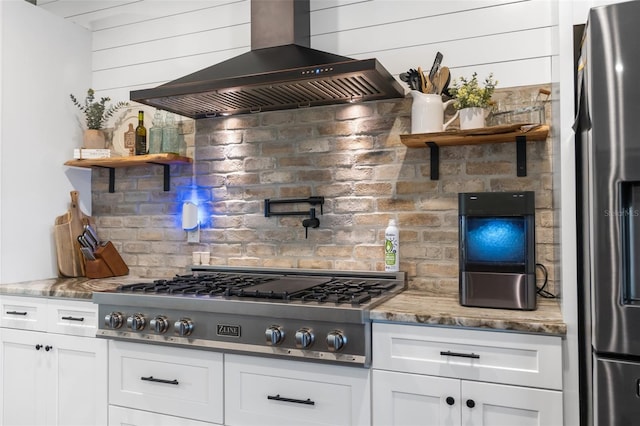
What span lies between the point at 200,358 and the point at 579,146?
5.10 ft

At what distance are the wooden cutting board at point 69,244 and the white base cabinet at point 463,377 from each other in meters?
1.94

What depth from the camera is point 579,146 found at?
1.57 meters

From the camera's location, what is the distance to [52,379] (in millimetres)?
2461

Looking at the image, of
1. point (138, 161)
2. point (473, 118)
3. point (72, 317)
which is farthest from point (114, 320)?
point (473, 118)

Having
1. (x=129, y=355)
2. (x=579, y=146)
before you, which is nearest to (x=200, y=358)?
(x=129, y=355)

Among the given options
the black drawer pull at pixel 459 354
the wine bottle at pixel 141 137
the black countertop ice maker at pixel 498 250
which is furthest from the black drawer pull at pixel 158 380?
the wine bottle at pixel 141 137

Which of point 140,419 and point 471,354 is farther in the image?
point 140,419

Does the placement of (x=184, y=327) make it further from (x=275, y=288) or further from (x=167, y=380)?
(x=275, y=288)

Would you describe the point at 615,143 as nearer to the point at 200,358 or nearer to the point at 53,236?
the point at 200,358

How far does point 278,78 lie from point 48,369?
1755 mm

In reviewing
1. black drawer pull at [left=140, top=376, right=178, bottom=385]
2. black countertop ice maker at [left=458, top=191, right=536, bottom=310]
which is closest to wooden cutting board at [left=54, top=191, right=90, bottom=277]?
black drawer pull at [left=140, top=376, right=178, bottom=385]

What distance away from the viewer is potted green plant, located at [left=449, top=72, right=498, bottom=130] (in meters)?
2.15

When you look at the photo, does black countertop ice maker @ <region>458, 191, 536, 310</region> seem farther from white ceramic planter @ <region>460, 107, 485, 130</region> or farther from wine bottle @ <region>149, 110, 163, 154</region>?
wine bottle @ <region>149, 110, 163, 154</region>

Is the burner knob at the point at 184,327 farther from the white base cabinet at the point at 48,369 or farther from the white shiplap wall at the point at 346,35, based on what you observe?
the white shiplap wall at the point at 346,35
